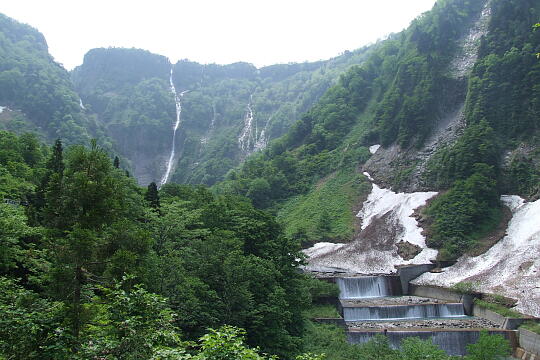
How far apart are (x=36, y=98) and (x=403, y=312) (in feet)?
412

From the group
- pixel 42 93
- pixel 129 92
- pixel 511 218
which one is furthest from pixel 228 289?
pixel 129 92

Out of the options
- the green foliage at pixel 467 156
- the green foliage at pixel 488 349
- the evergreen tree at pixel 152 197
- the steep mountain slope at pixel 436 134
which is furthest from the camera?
the green foliage at pixel 467 156

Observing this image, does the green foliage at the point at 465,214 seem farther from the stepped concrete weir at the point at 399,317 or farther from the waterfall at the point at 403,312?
the waterfall at the point at 403,312

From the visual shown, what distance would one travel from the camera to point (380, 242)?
5462cm

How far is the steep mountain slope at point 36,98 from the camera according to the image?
381ft

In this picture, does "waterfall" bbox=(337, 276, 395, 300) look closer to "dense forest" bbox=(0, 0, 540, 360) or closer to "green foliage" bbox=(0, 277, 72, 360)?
"dense forest" bbox=(0, 0, 540, 360)

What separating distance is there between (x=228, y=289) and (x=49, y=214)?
1212 centimetres

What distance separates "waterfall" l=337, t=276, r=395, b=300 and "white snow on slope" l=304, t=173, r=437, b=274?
4.08 meters

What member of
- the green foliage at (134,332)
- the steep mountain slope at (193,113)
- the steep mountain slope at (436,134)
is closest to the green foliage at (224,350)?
the green foliage at (134,332)

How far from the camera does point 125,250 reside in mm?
11477

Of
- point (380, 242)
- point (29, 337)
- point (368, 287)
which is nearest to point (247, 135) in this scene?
point (380, 242)

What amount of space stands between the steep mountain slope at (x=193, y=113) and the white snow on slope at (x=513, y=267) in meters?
96.6

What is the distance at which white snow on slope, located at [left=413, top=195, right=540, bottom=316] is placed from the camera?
34.7 m

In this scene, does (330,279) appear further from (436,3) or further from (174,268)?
(436,3)
